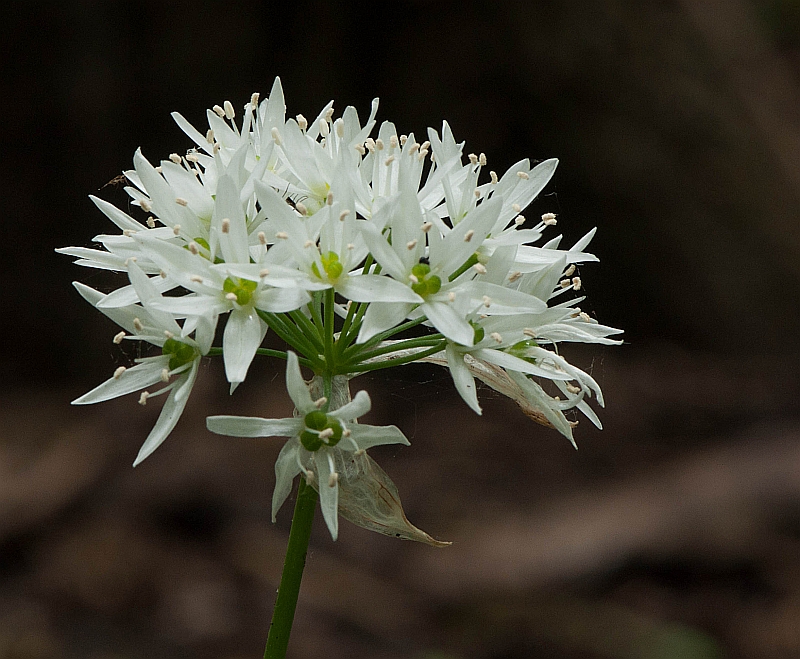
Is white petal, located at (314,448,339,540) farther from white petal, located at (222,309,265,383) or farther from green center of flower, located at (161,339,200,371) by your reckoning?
green center of flower, located at (161,339,200,371)

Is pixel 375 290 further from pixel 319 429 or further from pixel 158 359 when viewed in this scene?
pixel 158 359

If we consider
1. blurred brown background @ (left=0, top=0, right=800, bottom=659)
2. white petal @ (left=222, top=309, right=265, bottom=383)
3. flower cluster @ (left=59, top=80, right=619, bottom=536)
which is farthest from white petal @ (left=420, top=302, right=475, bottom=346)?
blurred brown background @ (left=0, top=0, right=800, bottom=659)

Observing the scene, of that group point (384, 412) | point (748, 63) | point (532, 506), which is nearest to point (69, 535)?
point (384, 412)

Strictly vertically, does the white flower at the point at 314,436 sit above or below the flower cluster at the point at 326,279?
A: below

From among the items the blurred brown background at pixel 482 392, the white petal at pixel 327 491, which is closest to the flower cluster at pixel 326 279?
the white petal at pixel 327 491

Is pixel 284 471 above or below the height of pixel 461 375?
below

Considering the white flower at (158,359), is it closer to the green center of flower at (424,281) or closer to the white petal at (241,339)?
the white petal at (241,339)

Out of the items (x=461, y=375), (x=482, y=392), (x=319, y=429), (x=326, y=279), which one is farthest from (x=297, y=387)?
(x=482, y=392)

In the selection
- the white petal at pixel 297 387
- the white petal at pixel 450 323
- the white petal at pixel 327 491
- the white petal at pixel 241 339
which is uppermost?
the white petal at pixel 450 323

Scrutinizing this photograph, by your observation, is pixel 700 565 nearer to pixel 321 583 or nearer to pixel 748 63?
pixel 321 583
